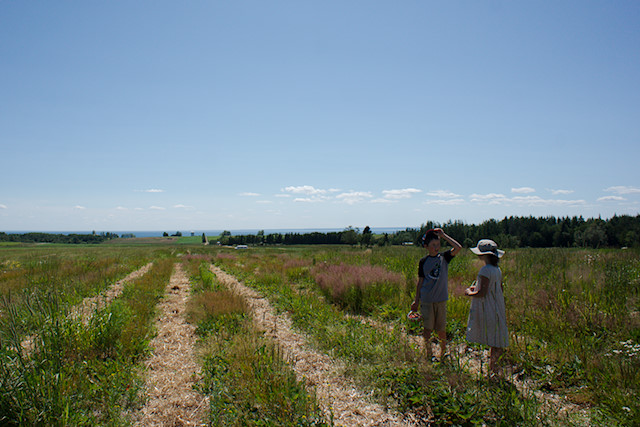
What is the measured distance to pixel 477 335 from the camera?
180 inches

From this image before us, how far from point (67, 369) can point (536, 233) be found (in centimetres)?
5172

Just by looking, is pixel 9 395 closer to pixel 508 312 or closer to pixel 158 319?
pixel 158 319

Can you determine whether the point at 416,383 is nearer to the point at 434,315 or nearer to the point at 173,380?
the point at 434,315

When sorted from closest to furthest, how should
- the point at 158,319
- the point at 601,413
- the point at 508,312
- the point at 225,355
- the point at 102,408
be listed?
1. the point at 601,413
2. the point at 102,408
3. the point at 225,355
4. the point at 508,312
5. the point at 158,319

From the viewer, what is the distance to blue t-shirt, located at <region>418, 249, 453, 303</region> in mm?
5016

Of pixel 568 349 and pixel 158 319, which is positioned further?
pixel 158 319

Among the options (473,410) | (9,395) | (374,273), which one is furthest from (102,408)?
(374,273)

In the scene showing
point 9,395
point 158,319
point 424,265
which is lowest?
point 158,319

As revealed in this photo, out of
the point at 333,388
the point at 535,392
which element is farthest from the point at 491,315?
the point at 333,388

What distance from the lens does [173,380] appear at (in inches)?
185

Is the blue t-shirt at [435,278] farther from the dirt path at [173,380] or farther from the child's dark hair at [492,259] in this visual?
the dirt path at [173,380]

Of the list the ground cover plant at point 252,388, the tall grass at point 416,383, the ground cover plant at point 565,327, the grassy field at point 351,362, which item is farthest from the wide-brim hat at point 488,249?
the ground cover plant at point 252,388

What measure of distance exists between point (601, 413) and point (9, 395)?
6337 millimetres

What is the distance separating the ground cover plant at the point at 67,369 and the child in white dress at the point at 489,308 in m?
4.75
